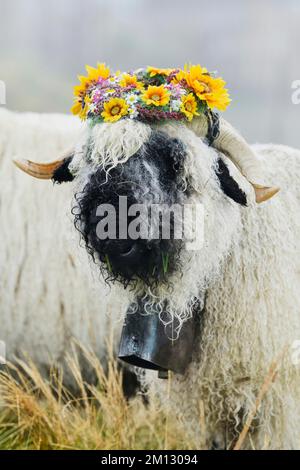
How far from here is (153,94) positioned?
302cm

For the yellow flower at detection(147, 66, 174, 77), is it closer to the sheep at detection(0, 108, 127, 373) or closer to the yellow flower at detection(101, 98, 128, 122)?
the yellow flower at detection(101, 98, 128, 122)

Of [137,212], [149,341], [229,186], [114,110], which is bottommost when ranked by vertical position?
[149,341]

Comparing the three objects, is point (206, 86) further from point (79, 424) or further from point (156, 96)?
point (79, 424)

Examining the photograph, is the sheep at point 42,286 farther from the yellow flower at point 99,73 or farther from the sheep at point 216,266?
the yellow flower at point 99,73

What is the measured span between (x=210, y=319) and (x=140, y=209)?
0.81m

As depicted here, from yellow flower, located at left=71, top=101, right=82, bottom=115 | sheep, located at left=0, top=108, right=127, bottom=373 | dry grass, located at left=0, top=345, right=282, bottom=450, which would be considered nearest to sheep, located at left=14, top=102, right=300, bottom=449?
yellow flower, located at left=71, top=101, right=82, bottom=115

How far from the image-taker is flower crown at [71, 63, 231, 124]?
3.01m

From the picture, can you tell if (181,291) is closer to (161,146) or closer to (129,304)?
(129,304)

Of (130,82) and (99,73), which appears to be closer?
(130,82)

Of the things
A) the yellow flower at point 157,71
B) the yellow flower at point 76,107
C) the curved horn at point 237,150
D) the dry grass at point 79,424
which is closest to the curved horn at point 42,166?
the yellow flower at point 76,107

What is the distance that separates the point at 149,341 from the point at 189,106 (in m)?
1.10

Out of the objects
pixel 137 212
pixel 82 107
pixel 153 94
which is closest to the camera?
pixel 137 212

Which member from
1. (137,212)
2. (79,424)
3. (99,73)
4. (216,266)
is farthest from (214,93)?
(79,424)

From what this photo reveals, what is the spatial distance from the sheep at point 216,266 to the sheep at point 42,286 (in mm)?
1116
